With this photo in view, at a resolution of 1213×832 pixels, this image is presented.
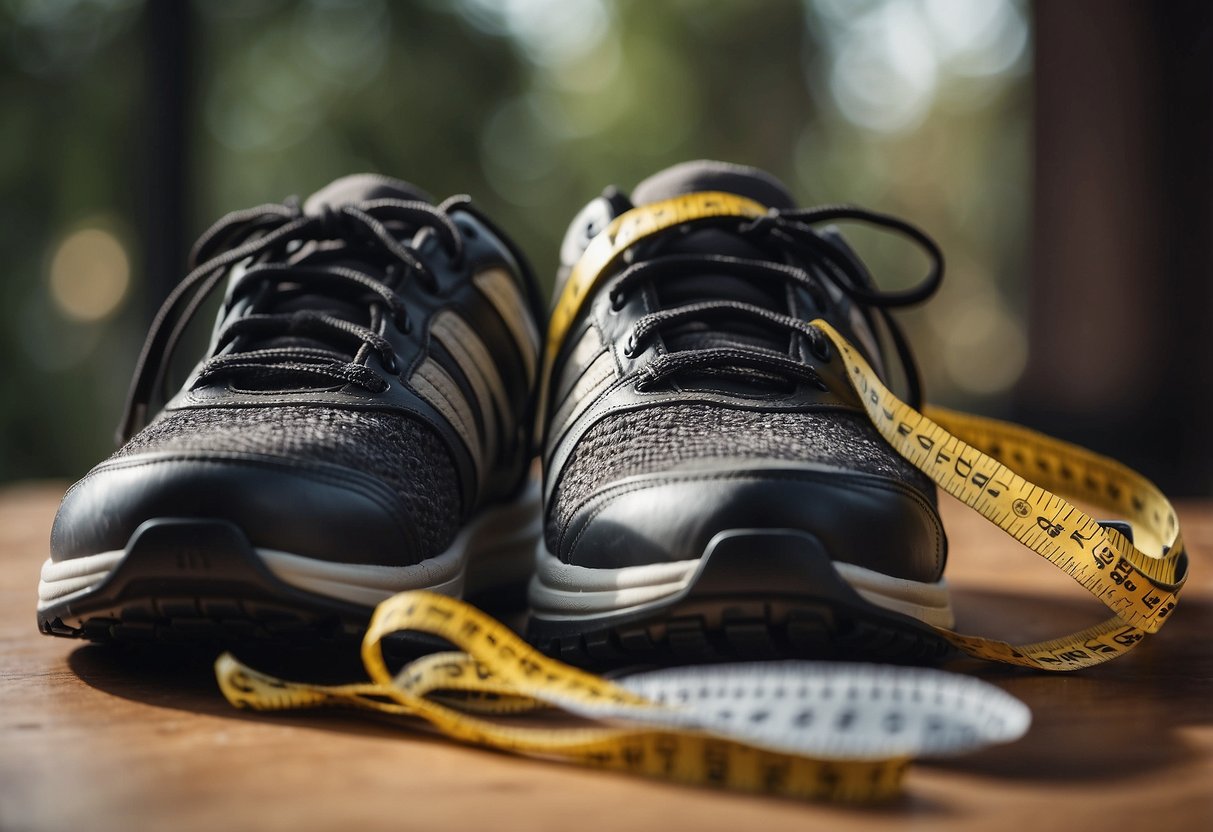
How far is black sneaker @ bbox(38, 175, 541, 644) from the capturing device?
0.63m

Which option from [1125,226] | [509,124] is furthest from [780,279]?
[509,124]

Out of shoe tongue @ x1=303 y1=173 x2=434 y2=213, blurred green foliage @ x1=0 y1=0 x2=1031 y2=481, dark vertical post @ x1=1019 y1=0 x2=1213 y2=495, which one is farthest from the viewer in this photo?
blurred green foliage @ x1=0 y1=0 x2=1031 y2=481

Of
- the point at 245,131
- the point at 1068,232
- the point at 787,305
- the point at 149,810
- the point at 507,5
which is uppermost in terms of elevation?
the point at 507,5

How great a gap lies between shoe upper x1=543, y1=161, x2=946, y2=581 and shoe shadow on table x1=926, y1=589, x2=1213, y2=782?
11 cm

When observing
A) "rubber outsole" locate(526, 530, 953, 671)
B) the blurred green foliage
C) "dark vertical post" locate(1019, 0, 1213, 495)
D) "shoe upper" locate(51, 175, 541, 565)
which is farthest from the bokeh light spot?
"rubber outsole" locate(526, 530, 953, 671)

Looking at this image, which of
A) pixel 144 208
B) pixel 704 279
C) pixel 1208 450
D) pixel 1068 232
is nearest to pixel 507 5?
pixel 144 208

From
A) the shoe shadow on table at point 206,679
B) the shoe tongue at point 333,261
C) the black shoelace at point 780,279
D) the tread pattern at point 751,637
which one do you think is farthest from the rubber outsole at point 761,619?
the shoe tongue at point 333,261

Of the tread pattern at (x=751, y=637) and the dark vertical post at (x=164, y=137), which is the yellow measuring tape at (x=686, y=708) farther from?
the dark vertical post at (x=164, y=137)

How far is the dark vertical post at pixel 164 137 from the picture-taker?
297 centimetres

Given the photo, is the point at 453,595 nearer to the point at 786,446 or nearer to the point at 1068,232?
the point at 786,446

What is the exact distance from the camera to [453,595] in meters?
0.77

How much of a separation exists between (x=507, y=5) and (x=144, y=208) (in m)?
2.93

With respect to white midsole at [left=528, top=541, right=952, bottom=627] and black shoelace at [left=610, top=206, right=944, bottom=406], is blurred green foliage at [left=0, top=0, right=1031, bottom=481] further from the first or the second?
white midsole at [left=528, top=541, right=952, bottom=627]

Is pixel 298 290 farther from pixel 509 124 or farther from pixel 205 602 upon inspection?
pixel 509 124
